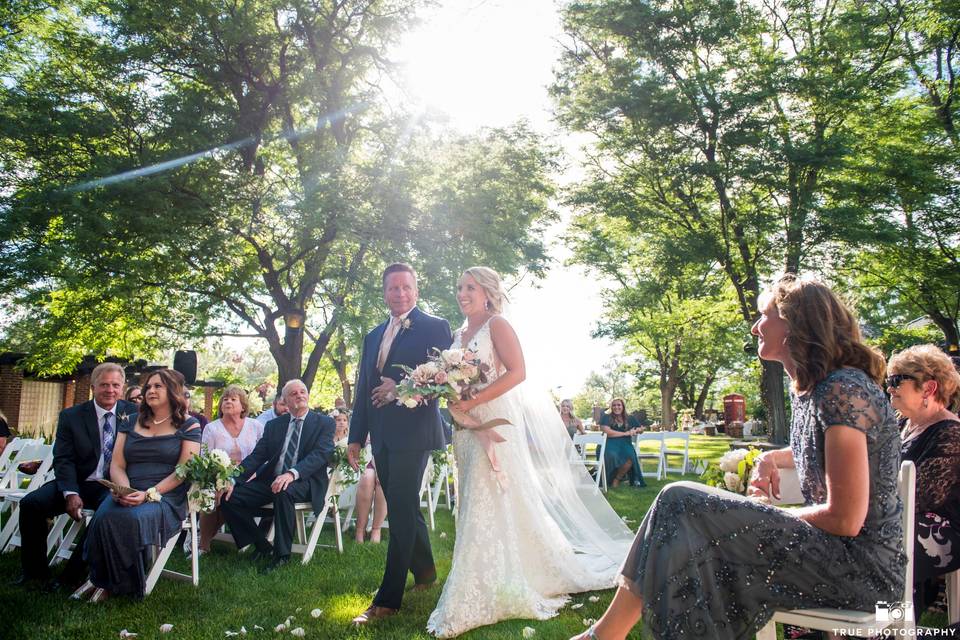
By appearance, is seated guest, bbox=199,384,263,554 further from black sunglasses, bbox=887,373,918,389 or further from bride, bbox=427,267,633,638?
black sunglasses, bbox=887,373,918,389

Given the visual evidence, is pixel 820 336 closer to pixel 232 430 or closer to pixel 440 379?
pixel 440 379

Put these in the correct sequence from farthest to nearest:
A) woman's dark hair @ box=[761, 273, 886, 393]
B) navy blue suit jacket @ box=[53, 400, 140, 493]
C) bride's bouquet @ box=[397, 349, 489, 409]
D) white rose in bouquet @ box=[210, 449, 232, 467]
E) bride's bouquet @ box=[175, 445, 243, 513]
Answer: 1. navy blue suit jacket @ box=[53, 400, 140, 493]
2. white rose in bouquet @ box=[210, 449, 232, 467]
3. bride's bouquet @ box=[175, 445, 243, 513]
4. bride's bouquet @ box=[397, 349, 489, 409]
5. woman's dark hair @ box=[761, 273, 886, 393]

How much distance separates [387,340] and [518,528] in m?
1.66

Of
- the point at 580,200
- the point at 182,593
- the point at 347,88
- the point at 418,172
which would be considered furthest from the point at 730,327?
the point at 182,593

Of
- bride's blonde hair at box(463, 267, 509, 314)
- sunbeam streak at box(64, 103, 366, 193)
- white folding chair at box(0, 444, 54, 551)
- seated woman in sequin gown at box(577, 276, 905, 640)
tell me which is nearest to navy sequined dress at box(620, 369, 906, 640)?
seated woman in sequin gown at box(577, 276, 905, 640)

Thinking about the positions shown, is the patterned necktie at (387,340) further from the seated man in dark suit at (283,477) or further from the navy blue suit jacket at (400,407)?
the seated man in dark suit at (283,477)

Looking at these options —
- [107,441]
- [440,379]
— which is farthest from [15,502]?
[440,379]

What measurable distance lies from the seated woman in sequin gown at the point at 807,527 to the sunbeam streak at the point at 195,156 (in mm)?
15131

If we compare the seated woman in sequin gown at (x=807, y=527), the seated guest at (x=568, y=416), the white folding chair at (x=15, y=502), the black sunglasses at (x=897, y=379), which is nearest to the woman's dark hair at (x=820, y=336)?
the seated woman in sequin gown at (x=807, y=527)

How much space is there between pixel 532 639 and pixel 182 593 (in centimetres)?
299

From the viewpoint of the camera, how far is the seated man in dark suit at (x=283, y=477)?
665 cm

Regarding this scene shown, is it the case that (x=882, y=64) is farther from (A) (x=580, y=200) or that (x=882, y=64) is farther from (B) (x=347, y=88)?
(B) (x=347, y=88)

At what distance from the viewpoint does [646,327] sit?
93.8ft

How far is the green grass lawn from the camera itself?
4.27 m
